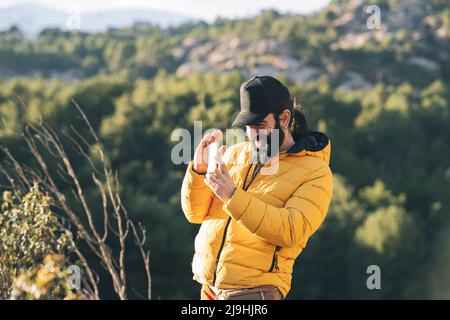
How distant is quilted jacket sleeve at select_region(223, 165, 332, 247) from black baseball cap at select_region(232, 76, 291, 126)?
0.26 m

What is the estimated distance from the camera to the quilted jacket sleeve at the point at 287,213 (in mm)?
2270

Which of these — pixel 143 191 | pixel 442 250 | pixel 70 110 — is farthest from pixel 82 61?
pixel 442 250

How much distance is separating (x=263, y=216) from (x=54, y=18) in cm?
10202

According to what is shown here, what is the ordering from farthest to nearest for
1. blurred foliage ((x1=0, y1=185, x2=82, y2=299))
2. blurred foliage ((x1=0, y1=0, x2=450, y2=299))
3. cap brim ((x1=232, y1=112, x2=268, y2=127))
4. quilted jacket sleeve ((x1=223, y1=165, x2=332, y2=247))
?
blurred foliage ((x1=0, y1=0, x2=450, y2=299))
blurred foliage ((x1=0, y1=185, x2=82, y2=299))
cap brim ((x1=232, y1=112, x2=268, y2=127))
quilted jacket sleeve ((x1=223, y1=165, x2=332, y2=247))

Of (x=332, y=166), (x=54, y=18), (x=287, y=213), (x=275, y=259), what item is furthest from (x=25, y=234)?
(x=54, y=18)

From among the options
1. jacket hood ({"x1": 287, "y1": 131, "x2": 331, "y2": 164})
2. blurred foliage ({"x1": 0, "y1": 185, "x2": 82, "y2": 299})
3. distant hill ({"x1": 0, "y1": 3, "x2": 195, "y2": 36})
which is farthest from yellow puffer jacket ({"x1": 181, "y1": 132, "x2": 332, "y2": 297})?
distant hill ({"x1": 0, "y1": 3, "x2": 195, "y2": 36})

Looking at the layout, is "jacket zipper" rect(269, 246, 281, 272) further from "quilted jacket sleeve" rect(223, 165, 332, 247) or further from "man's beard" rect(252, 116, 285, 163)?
"man's beard" rect(252, 116, 285, 163)

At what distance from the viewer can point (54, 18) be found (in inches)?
3915

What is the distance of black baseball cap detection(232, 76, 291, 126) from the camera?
243 cm

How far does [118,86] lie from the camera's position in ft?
96.6

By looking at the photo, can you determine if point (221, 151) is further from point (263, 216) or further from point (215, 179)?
point (263, 216)

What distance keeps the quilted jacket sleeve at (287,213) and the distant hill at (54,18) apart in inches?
2386

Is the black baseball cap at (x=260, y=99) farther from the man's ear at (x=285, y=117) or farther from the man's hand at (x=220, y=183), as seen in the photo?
the man's hand at (x=220, y=183)
